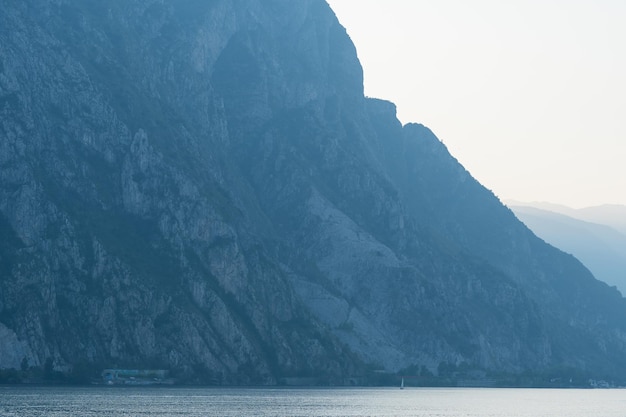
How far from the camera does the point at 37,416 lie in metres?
198

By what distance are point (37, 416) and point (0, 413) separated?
5383 millimetres

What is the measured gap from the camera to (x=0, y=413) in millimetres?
197875
